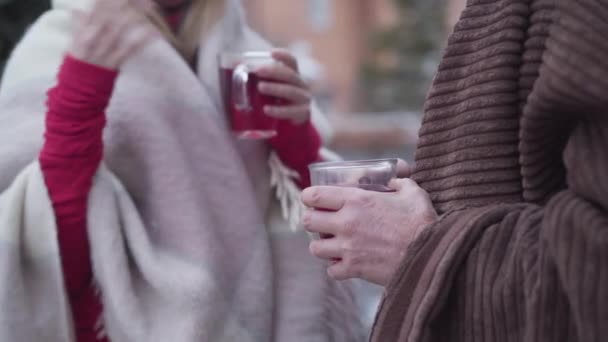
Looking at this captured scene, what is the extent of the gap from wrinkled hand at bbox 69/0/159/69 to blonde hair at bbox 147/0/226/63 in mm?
239

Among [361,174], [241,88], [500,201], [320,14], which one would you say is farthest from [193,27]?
[320,14]

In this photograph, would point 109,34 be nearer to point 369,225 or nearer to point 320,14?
point 369,225

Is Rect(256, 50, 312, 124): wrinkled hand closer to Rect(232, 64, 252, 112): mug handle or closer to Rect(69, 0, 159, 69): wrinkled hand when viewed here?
Rect(232, 64, 252, 112): mug handle

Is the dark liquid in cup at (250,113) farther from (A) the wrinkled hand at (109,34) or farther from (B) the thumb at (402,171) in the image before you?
(B) the thumb at (402,171)

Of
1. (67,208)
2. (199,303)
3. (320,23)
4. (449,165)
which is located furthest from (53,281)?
(320,23)

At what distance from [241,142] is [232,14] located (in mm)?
393

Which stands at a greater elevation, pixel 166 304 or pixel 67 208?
pixel 67 208

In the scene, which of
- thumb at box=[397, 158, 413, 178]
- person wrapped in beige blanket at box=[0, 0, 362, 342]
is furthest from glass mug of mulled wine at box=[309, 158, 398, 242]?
person wrapped in beige blanket at box=[0, 0, 362, 342]

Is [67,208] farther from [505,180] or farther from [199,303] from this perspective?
[505,180]

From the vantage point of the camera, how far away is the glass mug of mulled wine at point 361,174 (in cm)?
136

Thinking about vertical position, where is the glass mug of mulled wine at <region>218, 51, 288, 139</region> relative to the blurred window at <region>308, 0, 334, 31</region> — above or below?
above

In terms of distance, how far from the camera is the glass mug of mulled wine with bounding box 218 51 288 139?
5.95ft

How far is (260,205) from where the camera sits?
1.91m

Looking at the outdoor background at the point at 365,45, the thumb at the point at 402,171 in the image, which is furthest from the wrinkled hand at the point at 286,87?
the outdoor background at the point at 365,45
